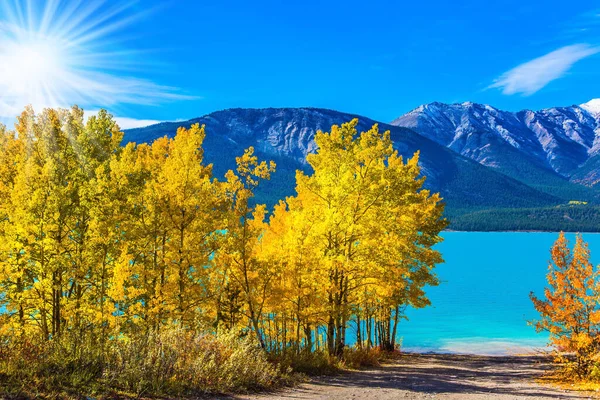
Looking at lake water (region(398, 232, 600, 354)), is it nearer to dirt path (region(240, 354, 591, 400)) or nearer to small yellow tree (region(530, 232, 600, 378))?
small yellow tree (region(530, 232, 600, 378))

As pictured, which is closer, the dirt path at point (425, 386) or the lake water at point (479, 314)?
the dirt path at point (425, 386)

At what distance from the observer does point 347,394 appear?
Result: 42.7ft

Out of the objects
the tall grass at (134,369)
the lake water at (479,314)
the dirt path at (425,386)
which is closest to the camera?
the tall grass at (134,369)

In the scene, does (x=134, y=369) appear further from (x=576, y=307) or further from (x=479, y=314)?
(x=479, y=314)

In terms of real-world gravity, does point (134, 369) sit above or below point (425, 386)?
above

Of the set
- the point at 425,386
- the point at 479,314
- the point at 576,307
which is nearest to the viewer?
the point at 425,386

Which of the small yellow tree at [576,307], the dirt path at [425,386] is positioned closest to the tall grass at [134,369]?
the dirt path at [425,386]

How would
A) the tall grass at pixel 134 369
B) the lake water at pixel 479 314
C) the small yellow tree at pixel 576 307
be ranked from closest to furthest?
the tall grass at pixel 134 369
the small yellow tree at pixel 576 307
the lake water at pixel 479 314

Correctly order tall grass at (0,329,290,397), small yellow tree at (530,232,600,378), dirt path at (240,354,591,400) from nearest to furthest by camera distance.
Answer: tall grass at (0,329,290,397)
dirt path at (240,354,591,400)
small yellow tree at (530,232,600,378)

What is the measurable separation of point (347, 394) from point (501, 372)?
11.1 meters

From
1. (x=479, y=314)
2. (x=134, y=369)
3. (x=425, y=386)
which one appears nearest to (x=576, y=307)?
(x=425, y=386)

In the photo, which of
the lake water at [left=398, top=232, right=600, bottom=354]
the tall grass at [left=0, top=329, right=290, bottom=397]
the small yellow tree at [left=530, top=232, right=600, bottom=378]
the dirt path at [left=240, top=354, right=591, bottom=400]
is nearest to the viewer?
the tall grass at [left=0, top=329, right=290, bottom=397]

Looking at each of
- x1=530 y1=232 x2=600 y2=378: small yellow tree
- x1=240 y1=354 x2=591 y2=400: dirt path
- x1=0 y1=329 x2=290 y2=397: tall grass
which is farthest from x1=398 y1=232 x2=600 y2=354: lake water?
x1=0 y1=329 x2=290 y2=397: tall grass

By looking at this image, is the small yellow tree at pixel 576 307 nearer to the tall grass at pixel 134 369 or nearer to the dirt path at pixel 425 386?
the dirt path at pixel 425 386
